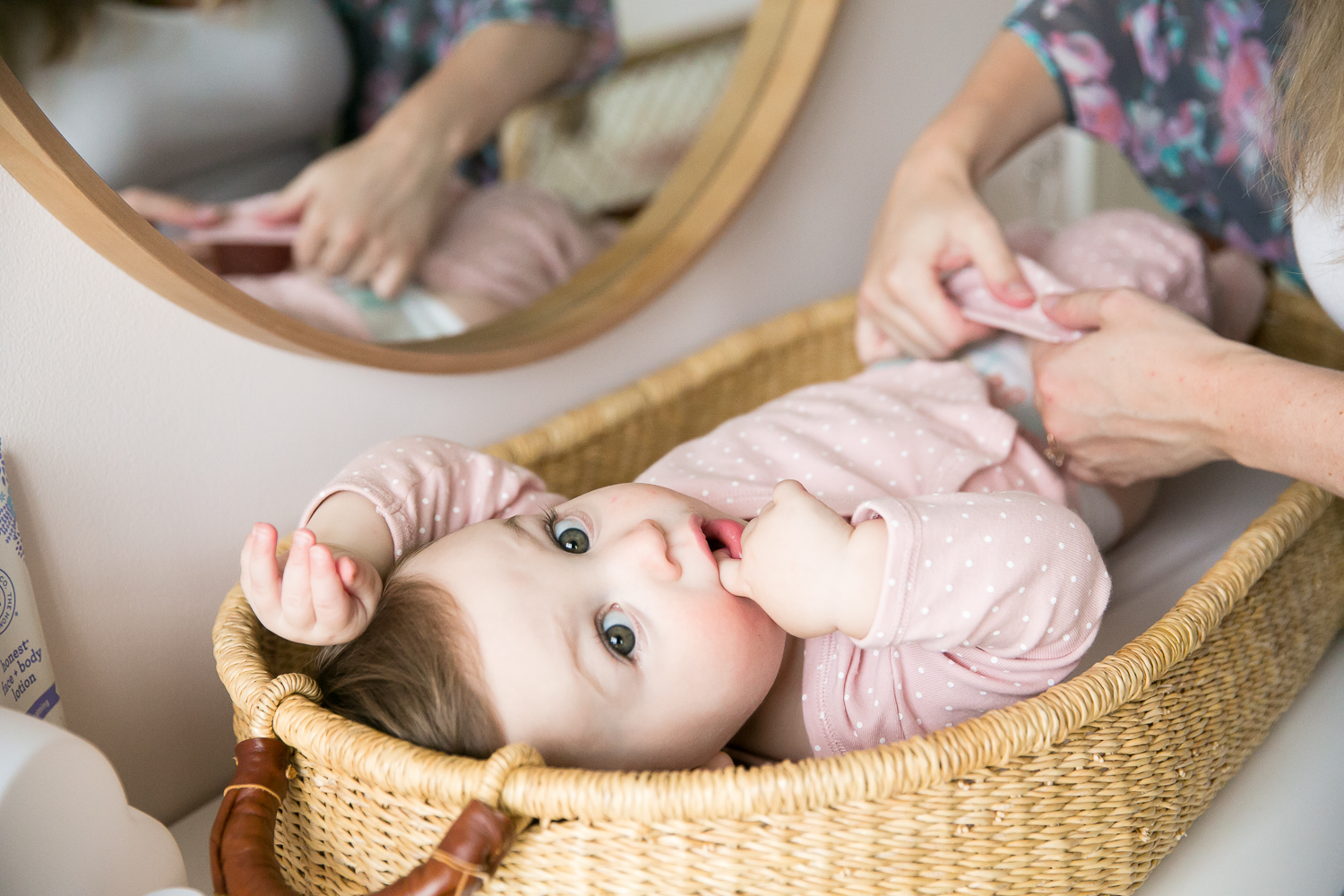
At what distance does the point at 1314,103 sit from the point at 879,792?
0.58 meters

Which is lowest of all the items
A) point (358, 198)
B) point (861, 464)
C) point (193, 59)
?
point (861, 464)

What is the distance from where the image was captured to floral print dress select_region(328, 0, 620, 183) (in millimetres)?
1025

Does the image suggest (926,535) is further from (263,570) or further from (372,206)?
(372,206)

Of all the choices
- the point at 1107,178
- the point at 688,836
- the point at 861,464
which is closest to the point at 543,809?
the point at 688,836

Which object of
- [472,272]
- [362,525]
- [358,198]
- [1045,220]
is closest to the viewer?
[362,525]

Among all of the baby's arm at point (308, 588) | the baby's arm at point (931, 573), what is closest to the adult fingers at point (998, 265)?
the baby's arm at point (931, 573)

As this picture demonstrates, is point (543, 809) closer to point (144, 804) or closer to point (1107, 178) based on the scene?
point (144, 804)

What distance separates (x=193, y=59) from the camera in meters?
0.87

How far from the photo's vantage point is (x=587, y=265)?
4.12ft

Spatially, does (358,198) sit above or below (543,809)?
above

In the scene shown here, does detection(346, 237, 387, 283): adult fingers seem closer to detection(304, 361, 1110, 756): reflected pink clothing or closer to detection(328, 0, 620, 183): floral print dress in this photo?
detection(328, 0, 620, 183): floral print dress

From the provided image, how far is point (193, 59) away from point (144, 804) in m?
0.66

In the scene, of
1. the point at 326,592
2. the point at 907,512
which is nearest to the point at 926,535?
the point at 907,512

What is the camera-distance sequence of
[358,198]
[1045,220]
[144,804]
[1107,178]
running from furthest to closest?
[1107,178]
[1045,220]
[358,198]
[144,804]
